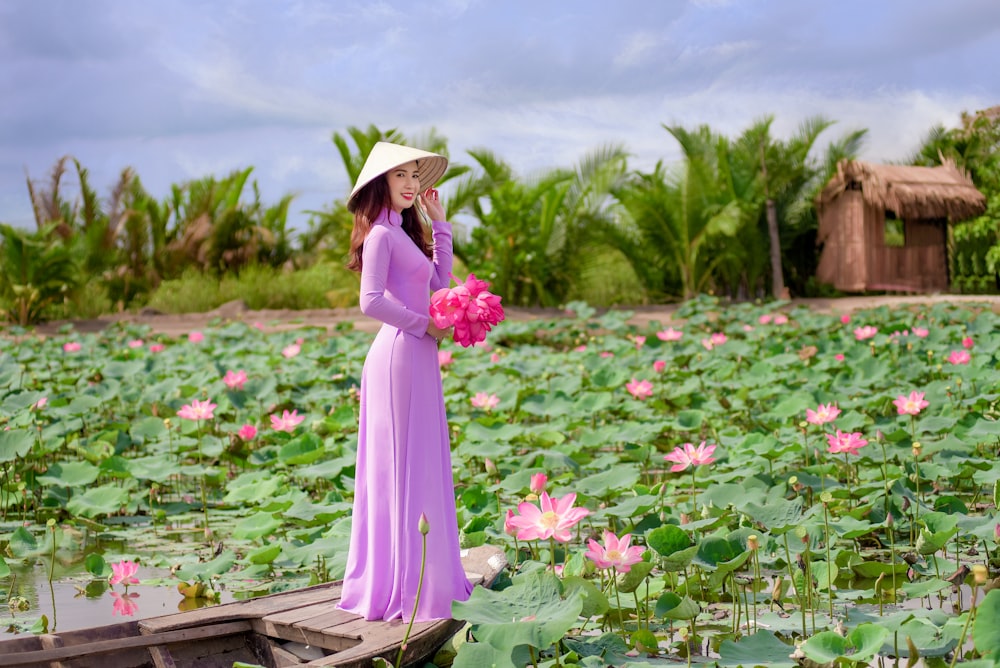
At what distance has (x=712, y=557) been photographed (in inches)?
109

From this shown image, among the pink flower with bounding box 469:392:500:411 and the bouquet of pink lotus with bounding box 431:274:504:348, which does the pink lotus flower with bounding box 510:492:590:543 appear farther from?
the pink flower with bounding box 469:392:500:411

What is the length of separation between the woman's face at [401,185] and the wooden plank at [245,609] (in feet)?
3.37

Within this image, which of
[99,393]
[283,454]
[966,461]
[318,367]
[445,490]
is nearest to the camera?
[445,490]

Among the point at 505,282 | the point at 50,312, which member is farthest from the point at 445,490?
the point at 50,312

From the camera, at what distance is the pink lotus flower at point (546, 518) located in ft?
7.85

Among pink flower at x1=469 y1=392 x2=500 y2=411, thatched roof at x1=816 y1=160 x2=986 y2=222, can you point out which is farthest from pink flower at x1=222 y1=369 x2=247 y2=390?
thatched roof at x1=816 y1=160 x2=986 y2=222

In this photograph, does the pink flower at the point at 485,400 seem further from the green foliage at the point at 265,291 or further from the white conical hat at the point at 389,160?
the green foliage at the point at 265,291

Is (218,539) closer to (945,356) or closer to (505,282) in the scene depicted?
(945,356)

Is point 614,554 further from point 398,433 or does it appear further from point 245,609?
point 245,609

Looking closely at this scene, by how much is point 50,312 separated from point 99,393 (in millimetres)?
10666

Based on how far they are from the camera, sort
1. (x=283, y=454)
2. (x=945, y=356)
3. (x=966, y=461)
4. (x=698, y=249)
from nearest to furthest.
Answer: (x=966, y=461)
(x=283, y=454)
(x=945, y=356)
(x=698, y=249)

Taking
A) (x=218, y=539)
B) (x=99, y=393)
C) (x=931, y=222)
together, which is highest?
(x=931, y=222)

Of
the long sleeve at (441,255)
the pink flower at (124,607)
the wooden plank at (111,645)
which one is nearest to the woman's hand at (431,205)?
the long sleeve at (441,255)

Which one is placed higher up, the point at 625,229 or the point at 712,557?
the point at 625,229
